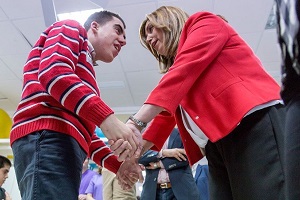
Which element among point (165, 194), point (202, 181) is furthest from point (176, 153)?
point (202, 181)

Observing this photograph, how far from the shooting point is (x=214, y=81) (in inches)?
41.4

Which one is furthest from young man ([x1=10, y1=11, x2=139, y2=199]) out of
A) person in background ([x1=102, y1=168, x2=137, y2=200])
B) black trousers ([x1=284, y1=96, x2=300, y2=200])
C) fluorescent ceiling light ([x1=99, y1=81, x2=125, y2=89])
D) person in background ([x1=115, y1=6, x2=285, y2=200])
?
fluorescent ceiling light ([x1=99, y1=81, x2=125, y2=89])

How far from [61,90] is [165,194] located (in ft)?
4.82

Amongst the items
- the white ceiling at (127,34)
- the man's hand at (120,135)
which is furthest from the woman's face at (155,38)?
the white ceiling at (127,34)

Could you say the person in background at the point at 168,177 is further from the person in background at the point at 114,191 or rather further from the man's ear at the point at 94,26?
the man's ear at the point at 94,26

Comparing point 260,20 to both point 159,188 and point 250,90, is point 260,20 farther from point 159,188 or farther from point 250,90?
point 250,90

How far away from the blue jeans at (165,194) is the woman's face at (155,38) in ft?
3.91

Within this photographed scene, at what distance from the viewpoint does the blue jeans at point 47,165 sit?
3.34 ft

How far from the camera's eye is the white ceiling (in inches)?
143

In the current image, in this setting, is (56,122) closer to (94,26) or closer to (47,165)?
(47,165)

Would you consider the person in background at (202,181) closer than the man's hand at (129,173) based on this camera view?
No

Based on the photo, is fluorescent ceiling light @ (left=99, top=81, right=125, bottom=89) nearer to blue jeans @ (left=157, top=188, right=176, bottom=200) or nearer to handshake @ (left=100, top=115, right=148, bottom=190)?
blue jeans @ (left=157, top=188, right=176, bottom=200)

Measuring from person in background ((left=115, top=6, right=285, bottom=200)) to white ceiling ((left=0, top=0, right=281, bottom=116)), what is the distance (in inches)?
103

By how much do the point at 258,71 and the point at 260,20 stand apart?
10.4 ft
